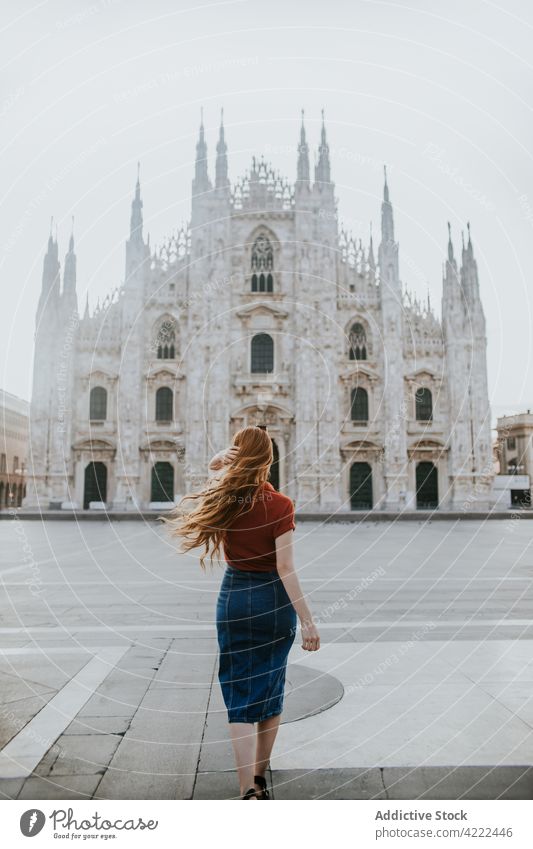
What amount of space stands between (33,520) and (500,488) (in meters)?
22.3

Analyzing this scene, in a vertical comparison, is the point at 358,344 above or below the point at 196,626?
above

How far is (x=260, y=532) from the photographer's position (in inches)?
103

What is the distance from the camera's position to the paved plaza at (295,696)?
2754 mm

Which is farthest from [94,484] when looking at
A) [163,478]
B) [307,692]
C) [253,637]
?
[253,637]

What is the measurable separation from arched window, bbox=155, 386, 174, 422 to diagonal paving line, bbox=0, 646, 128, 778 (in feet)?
84.0

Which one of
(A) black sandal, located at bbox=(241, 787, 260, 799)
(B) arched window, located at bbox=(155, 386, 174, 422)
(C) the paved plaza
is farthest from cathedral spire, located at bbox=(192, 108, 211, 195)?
(A) black sandal, located at bbox=(241, 787, 260, 799)

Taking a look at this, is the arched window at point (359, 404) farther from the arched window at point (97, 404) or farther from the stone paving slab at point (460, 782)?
the stone paving slab at point (460, 782)

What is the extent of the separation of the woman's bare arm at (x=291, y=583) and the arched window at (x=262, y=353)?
27796 mm

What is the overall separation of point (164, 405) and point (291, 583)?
27.9 meters

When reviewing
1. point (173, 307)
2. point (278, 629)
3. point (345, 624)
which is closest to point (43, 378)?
point (173, 307)

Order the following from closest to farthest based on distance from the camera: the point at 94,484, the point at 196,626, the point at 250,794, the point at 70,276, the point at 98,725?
the point at 250,794 → the point at 98,725 → the point at 196,626 → the point at 94,484 → the point at 70,276

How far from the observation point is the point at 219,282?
97.7ft

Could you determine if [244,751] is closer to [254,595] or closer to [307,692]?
[254,595]

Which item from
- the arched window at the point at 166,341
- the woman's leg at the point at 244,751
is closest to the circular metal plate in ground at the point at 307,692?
the woman's leg at the point at 244,751
